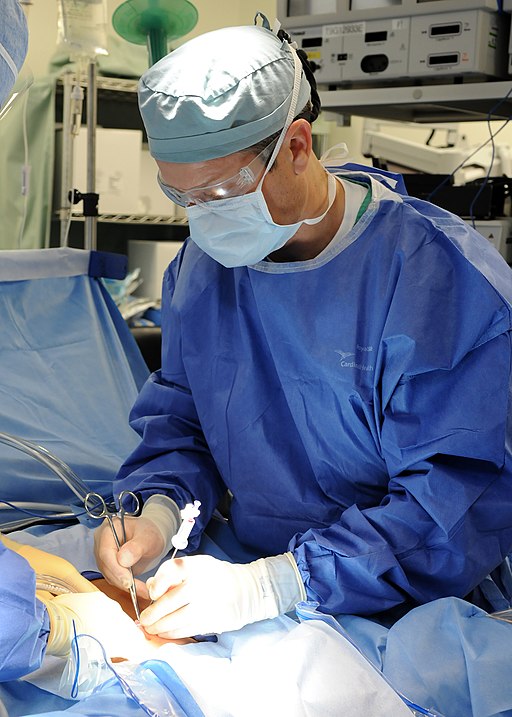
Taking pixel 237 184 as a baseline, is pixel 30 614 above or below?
below

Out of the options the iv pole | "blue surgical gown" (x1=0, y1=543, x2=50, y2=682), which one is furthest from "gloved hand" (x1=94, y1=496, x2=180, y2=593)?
the iv pole

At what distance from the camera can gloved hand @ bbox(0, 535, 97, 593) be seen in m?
1.18

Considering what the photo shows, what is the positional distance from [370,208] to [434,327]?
0.80 ft

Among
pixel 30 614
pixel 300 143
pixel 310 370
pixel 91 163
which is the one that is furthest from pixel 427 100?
pixel 30 614

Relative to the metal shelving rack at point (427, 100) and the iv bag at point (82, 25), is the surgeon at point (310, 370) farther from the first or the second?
the iv bag at point (82, 25)

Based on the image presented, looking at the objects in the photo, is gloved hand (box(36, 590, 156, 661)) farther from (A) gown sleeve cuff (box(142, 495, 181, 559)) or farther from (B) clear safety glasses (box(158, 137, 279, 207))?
(B) clear safety glasses (box(158, 137, 279, 207))

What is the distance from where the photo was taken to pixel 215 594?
111 cm

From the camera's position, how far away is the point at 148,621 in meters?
1.12

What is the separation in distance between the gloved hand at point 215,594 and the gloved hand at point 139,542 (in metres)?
0.07

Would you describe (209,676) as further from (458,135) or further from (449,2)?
(458,135)

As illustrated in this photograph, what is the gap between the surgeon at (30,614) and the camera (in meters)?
0.86

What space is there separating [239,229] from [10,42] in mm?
483

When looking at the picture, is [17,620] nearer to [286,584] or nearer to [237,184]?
[286,584]

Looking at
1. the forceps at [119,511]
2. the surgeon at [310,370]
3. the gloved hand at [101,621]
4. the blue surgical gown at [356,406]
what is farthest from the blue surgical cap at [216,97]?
the gloved hand at [101,621]
